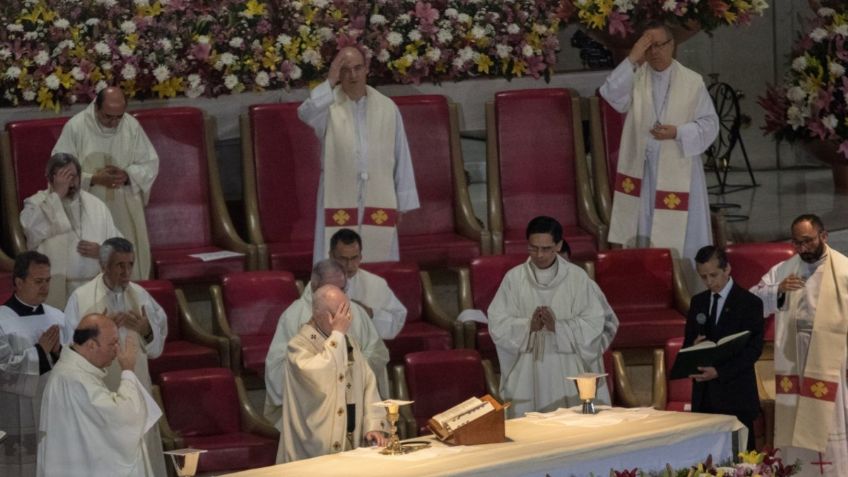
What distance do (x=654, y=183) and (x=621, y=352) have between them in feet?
4.82

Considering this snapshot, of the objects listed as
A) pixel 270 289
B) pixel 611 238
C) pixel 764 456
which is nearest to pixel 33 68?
pixel 270 289

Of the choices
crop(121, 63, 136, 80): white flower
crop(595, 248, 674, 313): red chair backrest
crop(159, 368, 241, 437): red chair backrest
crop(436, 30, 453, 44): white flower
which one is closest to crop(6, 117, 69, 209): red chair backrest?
crop(121, 63, 136, 80): white flower

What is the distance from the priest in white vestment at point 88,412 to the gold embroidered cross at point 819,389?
3.74 meters

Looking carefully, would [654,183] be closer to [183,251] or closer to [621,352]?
[621,352]

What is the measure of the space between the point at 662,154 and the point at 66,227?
3759 mm

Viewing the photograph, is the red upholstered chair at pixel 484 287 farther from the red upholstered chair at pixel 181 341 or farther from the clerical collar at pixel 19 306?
the clerical collar at pixel 19 306

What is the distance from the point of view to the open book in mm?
9859

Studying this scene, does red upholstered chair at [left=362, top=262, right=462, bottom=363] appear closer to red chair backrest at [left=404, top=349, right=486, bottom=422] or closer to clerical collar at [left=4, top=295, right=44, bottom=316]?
red chair backrest at [left=404, top=349, right=486, bottom=422]

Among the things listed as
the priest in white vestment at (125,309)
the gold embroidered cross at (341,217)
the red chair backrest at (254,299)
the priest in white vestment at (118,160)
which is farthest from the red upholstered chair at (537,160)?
the priest in white vestment at (125,309)

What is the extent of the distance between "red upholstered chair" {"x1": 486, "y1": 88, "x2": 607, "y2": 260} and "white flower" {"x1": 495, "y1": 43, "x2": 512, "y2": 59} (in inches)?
13.1

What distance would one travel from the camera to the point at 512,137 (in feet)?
42.5

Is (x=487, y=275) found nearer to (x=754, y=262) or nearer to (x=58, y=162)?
(x=754, y=262)

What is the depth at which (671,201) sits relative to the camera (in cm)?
1259

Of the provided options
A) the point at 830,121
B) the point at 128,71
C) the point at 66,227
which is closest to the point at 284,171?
the point at 128,71
